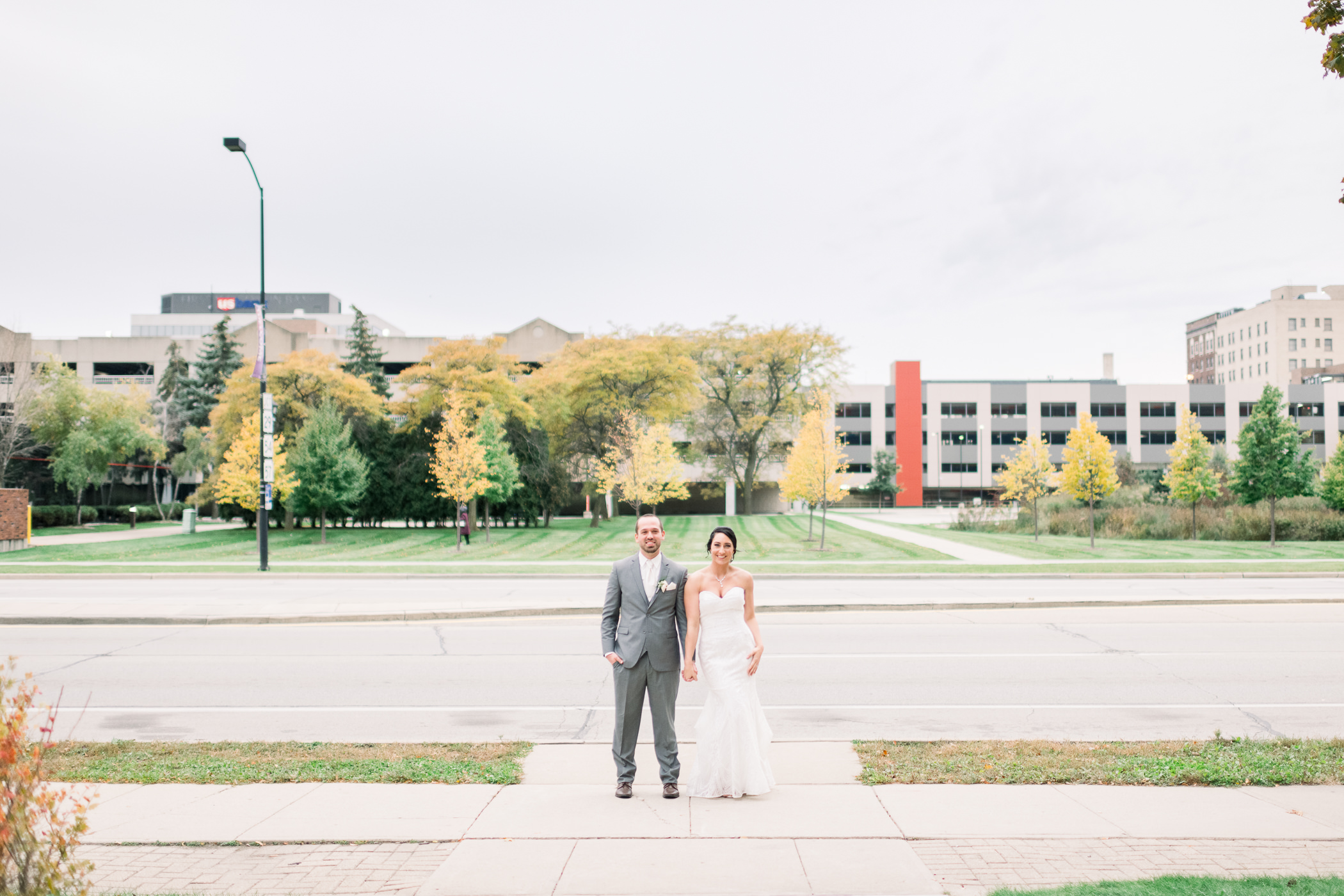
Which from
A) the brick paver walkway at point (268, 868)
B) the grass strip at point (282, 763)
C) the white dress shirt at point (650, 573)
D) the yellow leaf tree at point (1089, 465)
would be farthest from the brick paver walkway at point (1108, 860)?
the yellow leaf tree at point (1089, 465)

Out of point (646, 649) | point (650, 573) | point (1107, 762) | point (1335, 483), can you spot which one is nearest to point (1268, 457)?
point (1335, 483)

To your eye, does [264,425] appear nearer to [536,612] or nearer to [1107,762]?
[536,612]

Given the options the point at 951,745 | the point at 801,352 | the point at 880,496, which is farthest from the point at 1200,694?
the point at 880,496

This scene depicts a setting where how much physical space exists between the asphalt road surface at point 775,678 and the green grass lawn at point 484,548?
33.9 feet

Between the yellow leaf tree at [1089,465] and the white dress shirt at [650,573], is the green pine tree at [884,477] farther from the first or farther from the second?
the white dress shirt at [650,573]

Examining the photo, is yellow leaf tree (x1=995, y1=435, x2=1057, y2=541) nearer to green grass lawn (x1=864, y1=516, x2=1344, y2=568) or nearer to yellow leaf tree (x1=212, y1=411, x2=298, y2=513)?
green grass lawn (x1=864, y1=516, x2=1344, y2=568)

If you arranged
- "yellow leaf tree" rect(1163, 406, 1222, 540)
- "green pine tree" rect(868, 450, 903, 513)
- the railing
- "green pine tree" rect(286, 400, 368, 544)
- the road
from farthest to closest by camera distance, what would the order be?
"green pine tree" rect(868, 450, 903, 513), the railing, "green pine tree" rect(286, 400, 368, 544), "yellow leaf tree" rect(1163, 406, 1222, 540), the road

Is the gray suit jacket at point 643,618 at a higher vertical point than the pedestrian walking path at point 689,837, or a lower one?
higher

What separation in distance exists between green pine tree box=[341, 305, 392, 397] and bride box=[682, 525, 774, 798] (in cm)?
4617

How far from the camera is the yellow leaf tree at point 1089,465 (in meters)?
31.0

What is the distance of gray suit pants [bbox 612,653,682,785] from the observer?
5699 mm

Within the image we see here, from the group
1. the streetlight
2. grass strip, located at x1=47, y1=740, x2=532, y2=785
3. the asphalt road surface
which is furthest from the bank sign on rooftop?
grass strip, located at x1=47, y1=740, x2=532, y2=785

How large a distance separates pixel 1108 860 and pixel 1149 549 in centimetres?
2772

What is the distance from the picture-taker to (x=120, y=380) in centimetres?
6556
